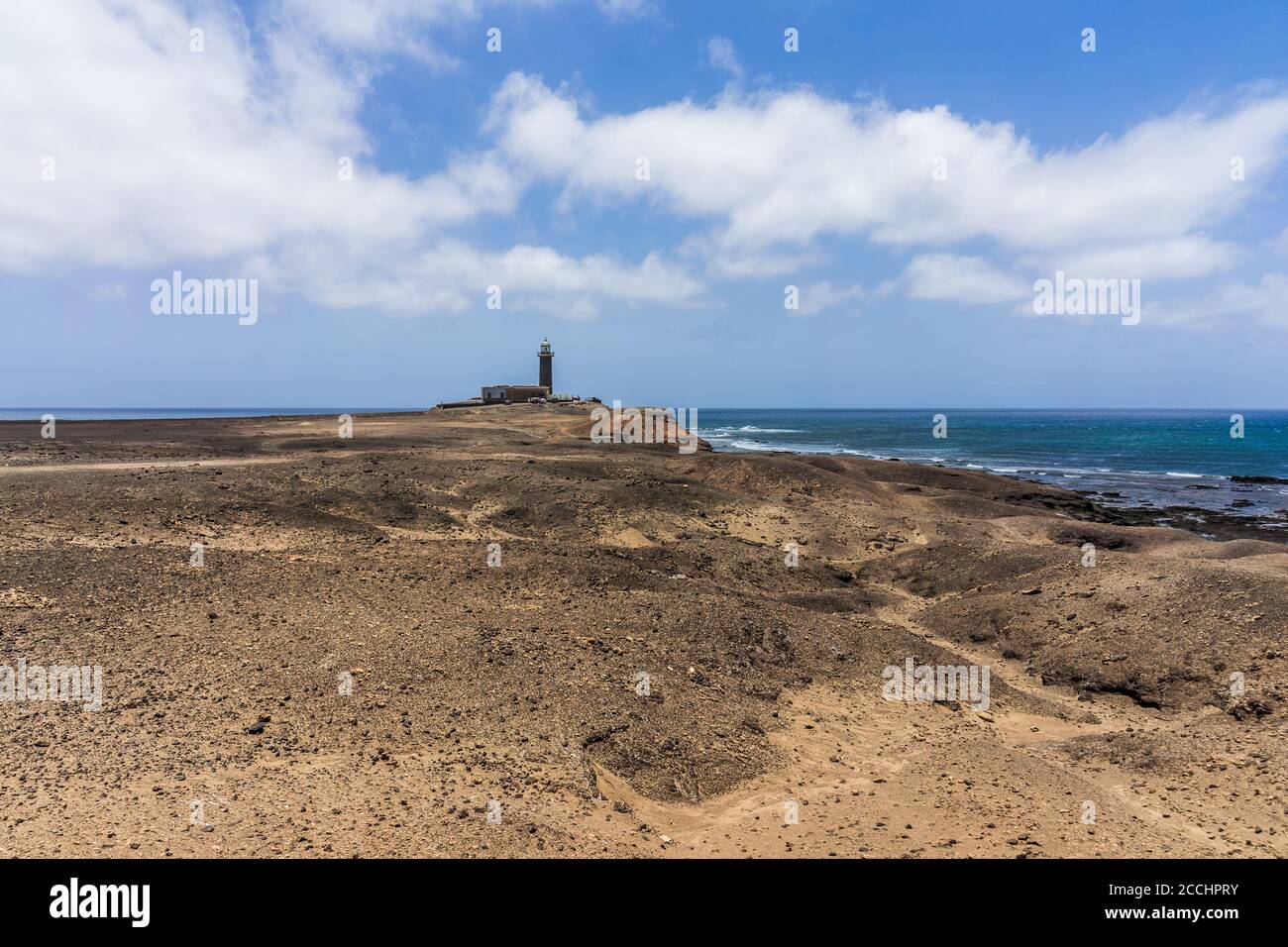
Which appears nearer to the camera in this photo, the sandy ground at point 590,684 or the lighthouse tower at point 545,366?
the sandy ground at point 590,684

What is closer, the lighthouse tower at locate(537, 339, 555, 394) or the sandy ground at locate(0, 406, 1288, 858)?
the sandy ground at locate(0, 406, 1288, 858)

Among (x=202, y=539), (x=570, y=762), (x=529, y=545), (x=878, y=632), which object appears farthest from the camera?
(x=529, y=545)

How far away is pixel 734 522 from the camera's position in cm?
1883

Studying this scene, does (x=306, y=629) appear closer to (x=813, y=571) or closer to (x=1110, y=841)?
(x=1110, y=841)

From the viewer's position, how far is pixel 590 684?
842 cm

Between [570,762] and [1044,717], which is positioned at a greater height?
→ [570,762]

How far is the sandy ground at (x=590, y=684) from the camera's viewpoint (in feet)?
19.1

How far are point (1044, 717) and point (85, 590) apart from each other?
12891 millimetres

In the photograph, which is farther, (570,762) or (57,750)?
(570,762)

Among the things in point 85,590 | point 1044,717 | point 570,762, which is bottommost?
point 1044,717

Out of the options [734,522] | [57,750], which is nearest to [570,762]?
[57,750]

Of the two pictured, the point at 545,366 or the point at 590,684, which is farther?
the point at 545,366

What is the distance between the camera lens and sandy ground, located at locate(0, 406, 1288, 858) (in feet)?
19.1

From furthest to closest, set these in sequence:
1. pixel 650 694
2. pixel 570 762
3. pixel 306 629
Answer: pixel 306 629
pixel 650 694
pixel 570 762
